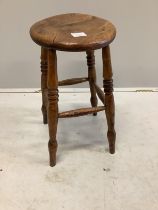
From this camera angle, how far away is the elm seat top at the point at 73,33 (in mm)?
1128

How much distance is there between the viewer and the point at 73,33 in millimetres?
1197

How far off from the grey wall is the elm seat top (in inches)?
14.3

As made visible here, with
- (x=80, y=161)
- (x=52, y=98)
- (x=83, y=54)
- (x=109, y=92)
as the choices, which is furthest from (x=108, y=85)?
(x=83, y=54)

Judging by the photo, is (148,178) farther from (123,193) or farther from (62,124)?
(62,124)

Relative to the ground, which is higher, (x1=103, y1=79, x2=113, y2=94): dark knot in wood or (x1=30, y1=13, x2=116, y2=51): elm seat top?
(x1=30, y1=13, x2=116, y2=51): elm seat top

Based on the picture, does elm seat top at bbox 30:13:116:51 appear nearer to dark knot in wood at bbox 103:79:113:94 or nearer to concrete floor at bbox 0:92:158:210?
dark knot in wood at bbox 103:79:113:94

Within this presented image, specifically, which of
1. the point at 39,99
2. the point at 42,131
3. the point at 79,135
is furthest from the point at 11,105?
the point at 79,135

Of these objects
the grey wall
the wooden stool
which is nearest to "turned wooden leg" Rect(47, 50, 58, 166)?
the wooden stool

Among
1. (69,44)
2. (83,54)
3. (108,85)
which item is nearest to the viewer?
Result: (69,44)

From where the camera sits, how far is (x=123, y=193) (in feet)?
3.88

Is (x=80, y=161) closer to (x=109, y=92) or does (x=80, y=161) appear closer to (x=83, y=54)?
(x=109, y=92)

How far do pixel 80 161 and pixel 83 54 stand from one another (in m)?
0.68

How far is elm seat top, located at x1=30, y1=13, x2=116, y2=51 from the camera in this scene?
113cm

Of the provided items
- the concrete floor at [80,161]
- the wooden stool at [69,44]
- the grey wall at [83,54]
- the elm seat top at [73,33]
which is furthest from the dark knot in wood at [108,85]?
the grey wall at [83,54]
